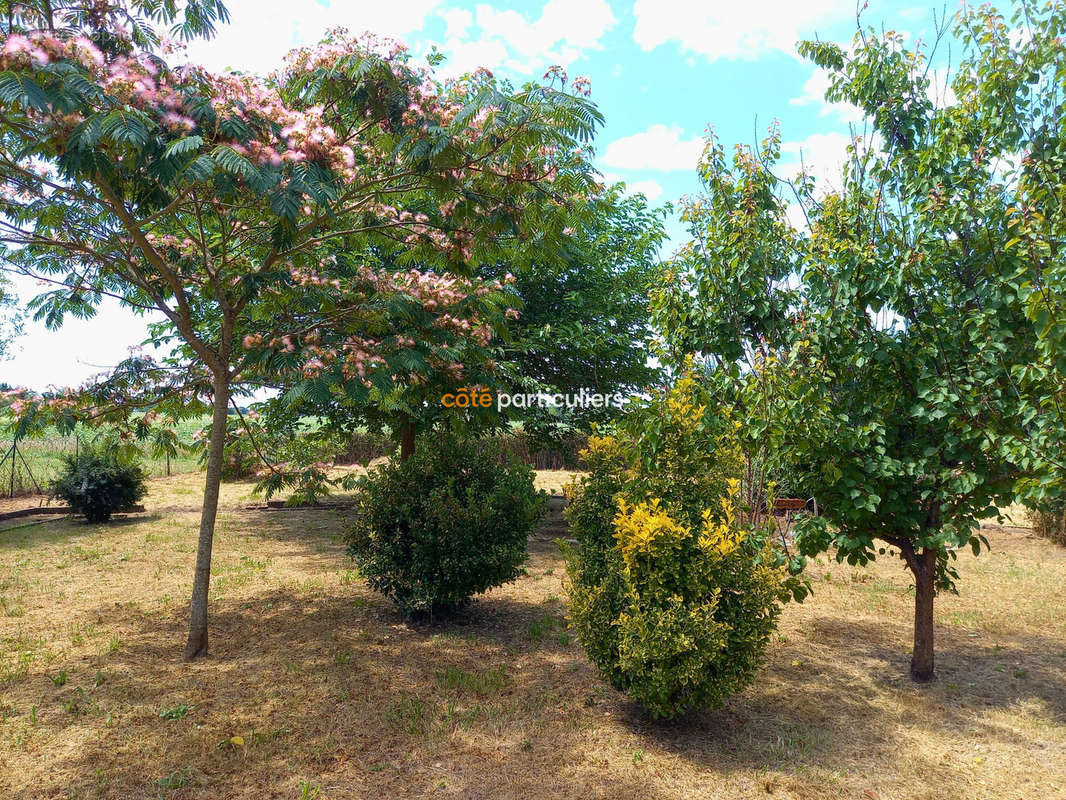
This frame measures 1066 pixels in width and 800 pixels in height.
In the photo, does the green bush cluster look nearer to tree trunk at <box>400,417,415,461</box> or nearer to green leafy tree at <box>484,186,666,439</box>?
green leafy tree at <box>484,186,666,439</box>

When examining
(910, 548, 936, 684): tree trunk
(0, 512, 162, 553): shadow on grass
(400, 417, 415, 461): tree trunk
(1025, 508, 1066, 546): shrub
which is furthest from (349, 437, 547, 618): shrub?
(1025, 508, 1066, 546): shrub

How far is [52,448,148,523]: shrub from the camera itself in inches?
510

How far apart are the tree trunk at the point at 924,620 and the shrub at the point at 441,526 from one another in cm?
350

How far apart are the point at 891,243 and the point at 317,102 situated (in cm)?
508

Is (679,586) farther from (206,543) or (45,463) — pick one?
(45,463)

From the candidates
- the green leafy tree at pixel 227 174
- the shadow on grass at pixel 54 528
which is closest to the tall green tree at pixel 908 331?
the green leafy tree at pixel 227 174

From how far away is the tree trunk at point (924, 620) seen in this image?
5.81 m

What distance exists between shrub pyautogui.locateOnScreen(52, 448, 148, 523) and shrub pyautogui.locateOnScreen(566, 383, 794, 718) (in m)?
11.6

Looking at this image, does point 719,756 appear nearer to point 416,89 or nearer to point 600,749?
point 600,749

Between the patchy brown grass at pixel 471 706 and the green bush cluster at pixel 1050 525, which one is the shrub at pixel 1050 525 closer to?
the green bush cluster at pixel 1050 525

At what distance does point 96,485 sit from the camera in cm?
1307

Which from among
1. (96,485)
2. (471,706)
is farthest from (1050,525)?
(96,485)

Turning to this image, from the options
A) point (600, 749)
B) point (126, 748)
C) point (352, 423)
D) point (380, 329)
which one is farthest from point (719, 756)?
point (352, 423)

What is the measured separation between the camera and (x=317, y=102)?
20.1 feet
